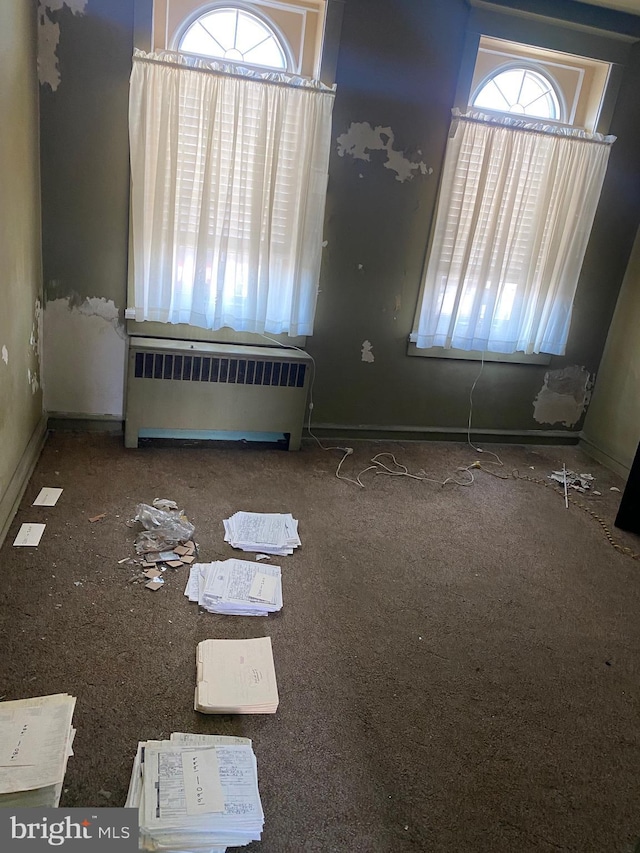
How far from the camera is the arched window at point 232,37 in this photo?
2.83 metres

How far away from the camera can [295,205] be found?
9.89 feet

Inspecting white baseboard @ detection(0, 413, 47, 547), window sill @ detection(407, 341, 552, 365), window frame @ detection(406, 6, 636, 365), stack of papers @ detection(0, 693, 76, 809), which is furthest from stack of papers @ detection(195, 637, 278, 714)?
window frame @ detection(406, 6, 636, 365)

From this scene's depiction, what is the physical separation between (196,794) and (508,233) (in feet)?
10.6

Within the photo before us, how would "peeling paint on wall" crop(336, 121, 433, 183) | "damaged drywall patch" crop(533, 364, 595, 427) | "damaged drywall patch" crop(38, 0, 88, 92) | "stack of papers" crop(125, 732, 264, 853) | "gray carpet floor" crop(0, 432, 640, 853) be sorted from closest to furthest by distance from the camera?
1. "stack of papers" crop(125, 732, 264, 853)
2. "gray carpet floor" crop(0, 432, 640, 853)
3. "damaged drywall patch" crop(38, 0, 88, 92)
4. "peeling paint on wall" crop(336, 121, 433, 183)
5. "damaged drywall patch" crop(533, 364, 595, 427)

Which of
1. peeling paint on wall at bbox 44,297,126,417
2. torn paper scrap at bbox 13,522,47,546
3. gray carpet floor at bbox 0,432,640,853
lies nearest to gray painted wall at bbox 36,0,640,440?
peeling paint on wall at bbox 44,297,126,417

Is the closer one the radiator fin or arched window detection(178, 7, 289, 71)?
arched window detection(178, 7, 289, 71)

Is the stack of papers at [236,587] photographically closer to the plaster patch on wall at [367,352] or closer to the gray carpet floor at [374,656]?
the gray carpet floor at [374,656]

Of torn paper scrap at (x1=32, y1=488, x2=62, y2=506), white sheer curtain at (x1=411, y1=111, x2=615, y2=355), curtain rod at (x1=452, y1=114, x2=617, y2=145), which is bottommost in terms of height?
torn paper scrap at (x1=32, y1=488, x2=62, y2=506)

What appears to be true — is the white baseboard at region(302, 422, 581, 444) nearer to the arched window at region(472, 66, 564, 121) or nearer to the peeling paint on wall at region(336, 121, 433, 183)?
the peeling paint on wall at region(336, 121, 433, 183)

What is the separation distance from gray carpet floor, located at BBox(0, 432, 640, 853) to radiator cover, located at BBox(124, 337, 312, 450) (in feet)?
0.95

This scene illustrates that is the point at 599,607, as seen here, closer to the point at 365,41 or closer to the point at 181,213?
the point at 181,213

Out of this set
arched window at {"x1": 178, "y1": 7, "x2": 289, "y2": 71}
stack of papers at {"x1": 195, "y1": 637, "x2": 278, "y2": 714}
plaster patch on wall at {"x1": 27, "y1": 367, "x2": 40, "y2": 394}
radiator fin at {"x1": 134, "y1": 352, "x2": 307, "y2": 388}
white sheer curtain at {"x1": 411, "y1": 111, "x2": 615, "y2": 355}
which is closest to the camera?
stack of papers at {"x1": 195, "y1": 637, "x2": 278, "y2": 714}

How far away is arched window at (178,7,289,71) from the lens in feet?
9.29

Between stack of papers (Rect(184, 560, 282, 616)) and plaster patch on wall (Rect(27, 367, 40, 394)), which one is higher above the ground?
plaster patch on wall (Rect(27, 367, 40, 394))
